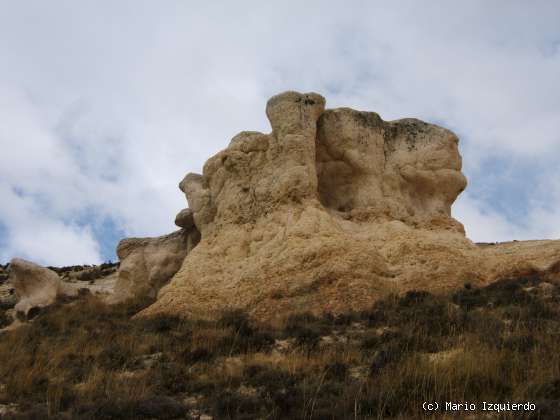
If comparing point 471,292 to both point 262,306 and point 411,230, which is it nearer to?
point 411,230

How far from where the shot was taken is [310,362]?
789cm

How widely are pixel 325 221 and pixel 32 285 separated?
30.5 feet

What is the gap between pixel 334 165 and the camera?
15961mm

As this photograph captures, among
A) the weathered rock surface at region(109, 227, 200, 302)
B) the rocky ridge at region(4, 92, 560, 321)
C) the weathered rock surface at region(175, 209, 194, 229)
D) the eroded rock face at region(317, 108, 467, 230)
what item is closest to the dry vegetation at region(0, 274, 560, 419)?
the rocky ridge at region(4, 92, 560, 321)

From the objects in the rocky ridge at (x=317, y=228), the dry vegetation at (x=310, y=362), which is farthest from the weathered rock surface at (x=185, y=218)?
the dry vegetation at (x=310, y=362)

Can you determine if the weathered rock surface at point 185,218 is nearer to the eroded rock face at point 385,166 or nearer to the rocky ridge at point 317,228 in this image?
the rocky ridge at point 317,228

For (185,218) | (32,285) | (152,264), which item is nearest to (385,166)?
(185,218)

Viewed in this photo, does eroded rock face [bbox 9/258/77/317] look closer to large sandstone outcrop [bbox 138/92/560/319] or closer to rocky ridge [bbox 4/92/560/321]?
rocky ridge [bbox 4/92/560/321]

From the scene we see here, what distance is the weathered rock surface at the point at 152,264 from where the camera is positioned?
56.5 feet

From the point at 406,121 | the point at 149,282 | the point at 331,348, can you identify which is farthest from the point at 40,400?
the point at 406,121

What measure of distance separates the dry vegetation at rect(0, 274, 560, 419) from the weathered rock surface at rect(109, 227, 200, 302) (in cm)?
483

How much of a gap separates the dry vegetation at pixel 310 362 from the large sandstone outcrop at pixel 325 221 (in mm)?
770

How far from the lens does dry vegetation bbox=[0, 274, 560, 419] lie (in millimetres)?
6281

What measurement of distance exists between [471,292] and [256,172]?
6.01 metres
